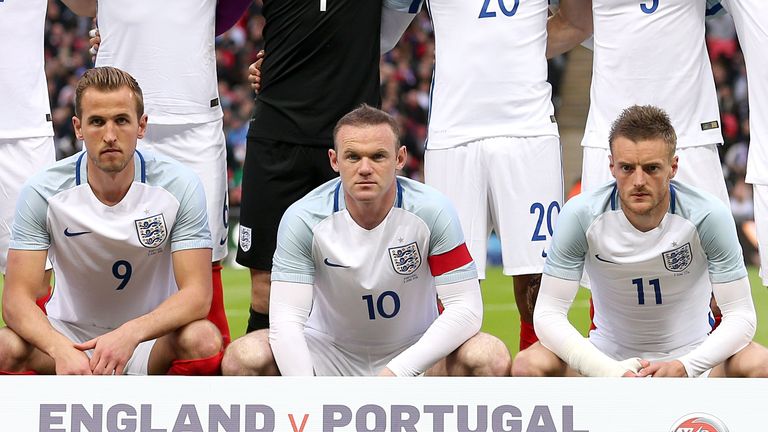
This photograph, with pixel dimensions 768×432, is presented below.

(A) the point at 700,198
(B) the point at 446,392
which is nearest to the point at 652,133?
(A) the point at 700,198

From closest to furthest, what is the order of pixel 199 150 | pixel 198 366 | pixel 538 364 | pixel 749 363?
pixel 749 363, pixel 538 364, pixel 198 366, pixel 199 150

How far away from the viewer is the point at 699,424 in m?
4.06

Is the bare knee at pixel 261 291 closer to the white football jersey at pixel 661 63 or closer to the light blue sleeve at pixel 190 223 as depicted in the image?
the light blue sleeve at pixel 190 223

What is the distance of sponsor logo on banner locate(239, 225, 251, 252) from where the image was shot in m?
6.05

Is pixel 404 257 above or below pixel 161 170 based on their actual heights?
below

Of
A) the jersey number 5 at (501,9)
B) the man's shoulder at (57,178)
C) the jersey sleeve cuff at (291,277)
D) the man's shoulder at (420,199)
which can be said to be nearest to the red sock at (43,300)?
the man's shoulder at (57,178)

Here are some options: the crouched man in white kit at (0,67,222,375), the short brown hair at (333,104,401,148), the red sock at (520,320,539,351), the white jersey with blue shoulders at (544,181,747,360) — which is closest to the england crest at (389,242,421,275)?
the short brown hair at (333,104,401,148)

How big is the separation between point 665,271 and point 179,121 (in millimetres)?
2366

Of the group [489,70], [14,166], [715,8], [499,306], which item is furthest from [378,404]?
[499,306]

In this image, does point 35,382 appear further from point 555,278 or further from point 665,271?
point 665,271

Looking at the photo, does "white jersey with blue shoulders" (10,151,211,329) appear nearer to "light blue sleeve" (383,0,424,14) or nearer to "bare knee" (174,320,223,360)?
"bare knee" (174,320,223,360)

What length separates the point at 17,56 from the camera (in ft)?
19.5

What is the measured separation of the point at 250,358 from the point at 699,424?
1841 mm

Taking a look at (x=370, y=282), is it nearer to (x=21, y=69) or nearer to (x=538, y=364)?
(x=538, y=364)
